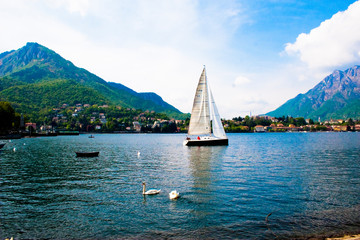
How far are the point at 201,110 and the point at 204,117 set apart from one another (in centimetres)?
219

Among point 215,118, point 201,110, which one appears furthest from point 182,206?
point 215,118

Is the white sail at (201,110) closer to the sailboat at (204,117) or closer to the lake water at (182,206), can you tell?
the sailboat at (204,117)

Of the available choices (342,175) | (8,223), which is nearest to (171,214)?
(8,223)

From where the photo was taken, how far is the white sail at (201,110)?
7244 centimetres

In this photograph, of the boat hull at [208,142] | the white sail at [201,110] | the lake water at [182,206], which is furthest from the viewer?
the white sail at [201,110]

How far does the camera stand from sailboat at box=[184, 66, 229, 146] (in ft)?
238

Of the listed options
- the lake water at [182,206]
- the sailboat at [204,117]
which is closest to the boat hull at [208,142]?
the sailboat at [204,117]

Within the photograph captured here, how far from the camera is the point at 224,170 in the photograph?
1378 inches

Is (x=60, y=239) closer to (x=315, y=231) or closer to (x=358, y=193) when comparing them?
(x=315, y=231)

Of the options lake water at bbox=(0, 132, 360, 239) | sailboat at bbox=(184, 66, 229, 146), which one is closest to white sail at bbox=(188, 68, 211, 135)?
sailboat at bbox=(184, 66, 229, 146)

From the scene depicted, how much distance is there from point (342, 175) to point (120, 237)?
2886cm

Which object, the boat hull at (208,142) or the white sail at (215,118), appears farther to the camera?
the white sail at (215,118)

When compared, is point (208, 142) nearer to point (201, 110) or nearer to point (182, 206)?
point (201, 110)

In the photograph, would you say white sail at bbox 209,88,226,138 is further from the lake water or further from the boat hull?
the lake water
